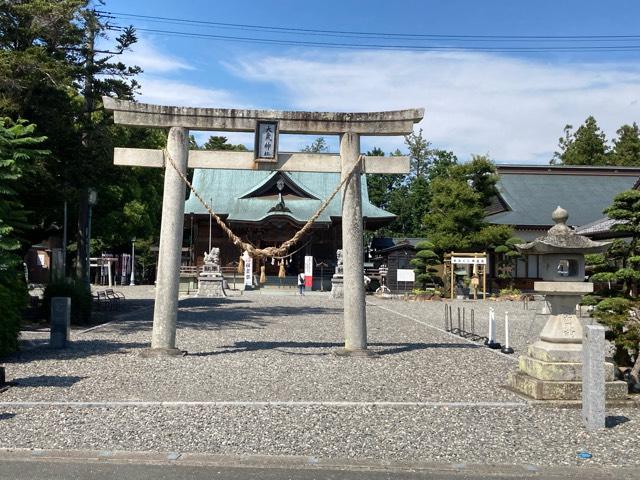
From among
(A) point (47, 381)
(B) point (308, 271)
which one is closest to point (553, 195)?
(B) point (308, 271)

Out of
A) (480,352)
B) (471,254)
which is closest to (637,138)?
(471,254)

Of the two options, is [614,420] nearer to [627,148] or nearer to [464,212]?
[464,212]

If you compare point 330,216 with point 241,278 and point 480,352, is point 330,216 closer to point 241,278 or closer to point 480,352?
point 241,278

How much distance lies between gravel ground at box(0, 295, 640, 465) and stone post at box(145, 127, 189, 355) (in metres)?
0.54

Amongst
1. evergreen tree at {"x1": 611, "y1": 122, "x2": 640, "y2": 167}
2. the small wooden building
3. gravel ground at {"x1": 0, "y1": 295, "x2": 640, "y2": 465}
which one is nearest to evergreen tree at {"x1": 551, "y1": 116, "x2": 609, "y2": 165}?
evergreen tree at {"x1": 611, "y1": 122, "x2": 640, "y2": 167}

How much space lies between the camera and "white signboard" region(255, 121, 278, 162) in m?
11.5

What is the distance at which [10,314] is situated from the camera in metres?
11.3

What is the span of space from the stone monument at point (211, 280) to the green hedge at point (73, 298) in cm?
1346

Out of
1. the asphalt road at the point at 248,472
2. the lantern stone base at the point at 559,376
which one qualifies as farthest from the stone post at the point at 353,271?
the asphalt road at the point at 248,472

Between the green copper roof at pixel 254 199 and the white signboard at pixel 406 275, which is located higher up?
the green copper roof at pixel 254 199

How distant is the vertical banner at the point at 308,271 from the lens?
34.0 m

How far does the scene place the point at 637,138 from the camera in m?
53.0

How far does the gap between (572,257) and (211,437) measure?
5.49 metres

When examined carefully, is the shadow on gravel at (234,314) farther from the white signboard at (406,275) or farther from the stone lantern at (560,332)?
the white signboard at (406,275)
